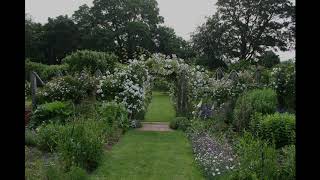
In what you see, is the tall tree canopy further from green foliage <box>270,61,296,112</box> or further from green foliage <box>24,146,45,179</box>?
green foliage <box>24,146,45,179</box>

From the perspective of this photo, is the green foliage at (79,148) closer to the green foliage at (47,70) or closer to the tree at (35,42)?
the green foliage at (47,70)

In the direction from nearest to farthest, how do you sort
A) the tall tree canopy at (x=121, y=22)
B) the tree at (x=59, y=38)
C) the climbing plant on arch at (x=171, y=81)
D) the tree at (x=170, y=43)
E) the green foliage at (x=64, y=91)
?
1. the climbing plant on arch at (x=171, y=81)
2. the green foliage at (x=64, y=91)
3. the tree at (x=59, y=38)
4. the tree at (x=170, y=43)
5. the tall tree canopy at (x=121, y=22)

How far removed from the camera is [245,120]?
381 inches

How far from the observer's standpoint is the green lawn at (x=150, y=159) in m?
6.67

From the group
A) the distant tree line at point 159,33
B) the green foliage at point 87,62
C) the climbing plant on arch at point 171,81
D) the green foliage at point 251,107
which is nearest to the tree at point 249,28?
the distant tree line at point 159,33

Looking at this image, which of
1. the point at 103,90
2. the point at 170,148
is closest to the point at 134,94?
the point at 103,90

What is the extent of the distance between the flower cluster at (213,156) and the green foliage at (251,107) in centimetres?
94

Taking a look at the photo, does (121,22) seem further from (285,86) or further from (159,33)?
(285,86)

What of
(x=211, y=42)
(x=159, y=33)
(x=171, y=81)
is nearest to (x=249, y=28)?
(x=211, y=42)

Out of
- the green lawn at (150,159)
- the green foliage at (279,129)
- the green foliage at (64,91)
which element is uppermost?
the green foliage at (64,91)

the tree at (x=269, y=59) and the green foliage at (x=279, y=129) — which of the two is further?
the tree at (x=269, y=59)

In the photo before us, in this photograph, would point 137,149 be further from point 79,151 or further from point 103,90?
point 103,90

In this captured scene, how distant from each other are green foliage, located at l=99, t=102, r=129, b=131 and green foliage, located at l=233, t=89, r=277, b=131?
2.85 meters
